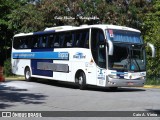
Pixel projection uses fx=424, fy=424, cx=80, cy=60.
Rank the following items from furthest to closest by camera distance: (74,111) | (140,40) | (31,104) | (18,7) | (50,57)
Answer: (18,7), (50,57), (140,40), (31,104), (74,111)

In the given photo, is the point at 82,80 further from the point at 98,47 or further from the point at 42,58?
the point at 42,58

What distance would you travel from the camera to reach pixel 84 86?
2177 cm

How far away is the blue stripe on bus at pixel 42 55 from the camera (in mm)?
23531

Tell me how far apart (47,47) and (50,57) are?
0.81m

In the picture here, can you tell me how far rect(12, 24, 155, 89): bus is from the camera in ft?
66.4

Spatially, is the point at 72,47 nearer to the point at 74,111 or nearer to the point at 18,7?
the point at 74,111

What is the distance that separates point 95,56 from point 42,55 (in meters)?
5.71

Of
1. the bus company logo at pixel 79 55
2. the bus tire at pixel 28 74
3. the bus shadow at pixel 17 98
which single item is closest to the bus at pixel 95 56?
the bus company logo at pixel 79 55

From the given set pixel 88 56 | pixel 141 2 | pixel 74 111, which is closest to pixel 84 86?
pixel 88 56

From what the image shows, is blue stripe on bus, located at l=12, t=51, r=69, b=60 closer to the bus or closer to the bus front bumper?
the bus

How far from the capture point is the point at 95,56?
818 inches

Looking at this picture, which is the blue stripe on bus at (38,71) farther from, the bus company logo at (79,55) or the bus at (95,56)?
the bus company logo at (79,55)

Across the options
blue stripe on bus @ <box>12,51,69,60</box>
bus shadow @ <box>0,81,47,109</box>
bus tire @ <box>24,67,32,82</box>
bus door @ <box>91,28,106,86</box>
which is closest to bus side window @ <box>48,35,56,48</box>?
blue stripe on bus @ <box>12,51,69,60</box>

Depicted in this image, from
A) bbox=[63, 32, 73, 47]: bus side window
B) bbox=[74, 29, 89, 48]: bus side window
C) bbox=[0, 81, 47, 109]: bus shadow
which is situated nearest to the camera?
bbox=[0, 81, 47, 109]: bus shadow
